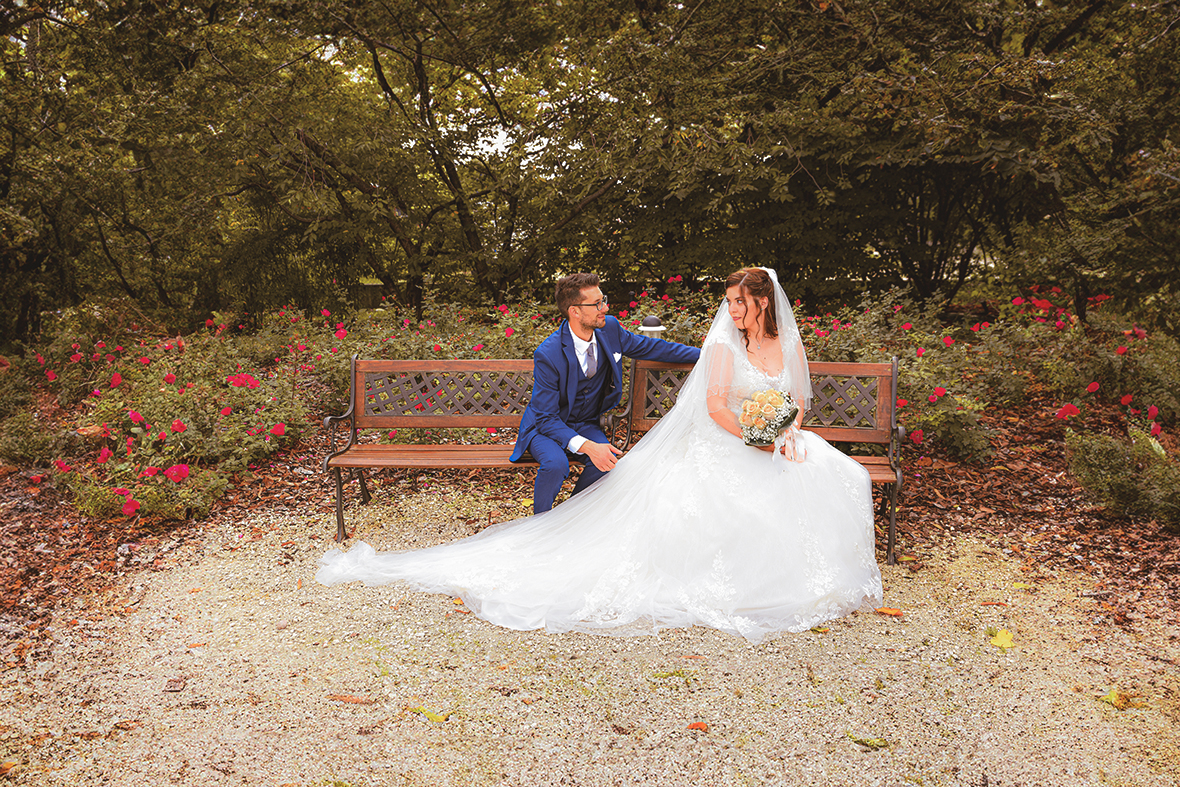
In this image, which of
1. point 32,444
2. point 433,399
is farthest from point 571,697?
point 32,444

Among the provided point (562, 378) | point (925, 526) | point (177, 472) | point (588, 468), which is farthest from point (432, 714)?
point (925, 526)

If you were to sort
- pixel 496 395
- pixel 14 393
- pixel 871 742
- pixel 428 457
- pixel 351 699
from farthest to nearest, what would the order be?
1. pixel 14 393
2. pixel 496 395
3. pixel 428 457
4. pixel 351 699
5. pixel 871 742

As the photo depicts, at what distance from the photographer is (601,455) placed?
4164 mm

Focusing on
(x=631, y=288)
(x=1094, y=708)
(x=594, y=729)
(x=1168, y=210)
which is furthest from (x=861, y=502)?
(x=631, y=288)

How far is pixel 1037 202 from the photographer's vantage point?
30.8 feet

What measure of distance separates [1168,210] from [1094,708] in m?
6.00

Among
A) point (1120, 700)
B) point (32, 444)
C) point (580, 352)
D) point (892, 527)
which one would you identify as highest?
point (580, 352)

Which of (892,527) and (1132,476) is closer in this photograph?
(892,527)

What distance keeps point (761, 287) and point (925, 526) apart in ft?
6.97

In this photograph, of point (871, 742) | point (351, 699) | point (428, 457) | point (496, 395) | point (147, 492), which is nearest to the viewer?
point (871, 742)

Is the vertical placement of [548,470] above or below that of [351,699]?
above

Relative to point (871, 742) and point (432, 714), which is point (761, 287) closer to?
point (871, 742)

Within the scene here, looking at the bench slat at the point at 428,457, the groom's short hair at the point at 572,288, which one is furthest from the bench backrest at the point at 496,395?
the groom's short hair at the point at 572,288

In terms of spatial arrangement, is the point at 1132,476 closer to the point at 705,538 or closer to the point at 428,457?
the point at 705,538
